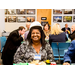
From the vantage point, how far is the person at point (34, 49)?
2.21 meters

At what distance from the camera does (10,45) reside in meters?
3.84

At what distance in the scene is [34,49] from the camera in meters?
2.27

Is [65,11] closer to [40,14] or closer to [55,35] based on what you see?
[40,14]

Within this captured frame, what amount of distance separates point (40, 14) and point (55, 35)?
5065mm

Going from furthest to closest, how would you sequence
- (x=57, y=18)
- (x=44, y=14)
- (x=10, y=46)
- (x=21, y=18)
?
(x=44, y=14)
(x=21, y=18)
(x=57, y=18)
(x=10, y=46)

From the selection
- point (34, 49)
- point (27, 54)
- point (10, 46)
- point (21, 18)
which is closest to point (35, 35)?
point (34, 49)

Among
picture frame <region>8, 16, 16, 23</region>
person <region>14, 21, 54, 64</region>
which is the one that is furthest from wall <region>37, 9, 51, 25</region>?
person <region>14, 21, 54, 64</region>

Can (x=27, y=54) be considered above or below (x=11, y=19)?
below

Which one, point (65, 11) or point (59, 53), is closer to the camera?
point (59, 53)

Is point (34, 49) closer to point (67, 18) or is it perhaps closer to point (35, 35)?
point (35, 35)

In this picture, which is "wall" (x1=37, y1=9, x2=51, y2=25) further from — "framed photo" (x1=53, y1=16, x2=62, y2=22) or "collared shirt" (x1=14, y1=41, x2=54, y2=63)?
"collared shirt" (x1=14, y1=41, x2=54, y2=63)

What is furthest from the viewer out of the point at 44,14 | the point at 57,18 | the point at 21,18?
the point at 44,14
